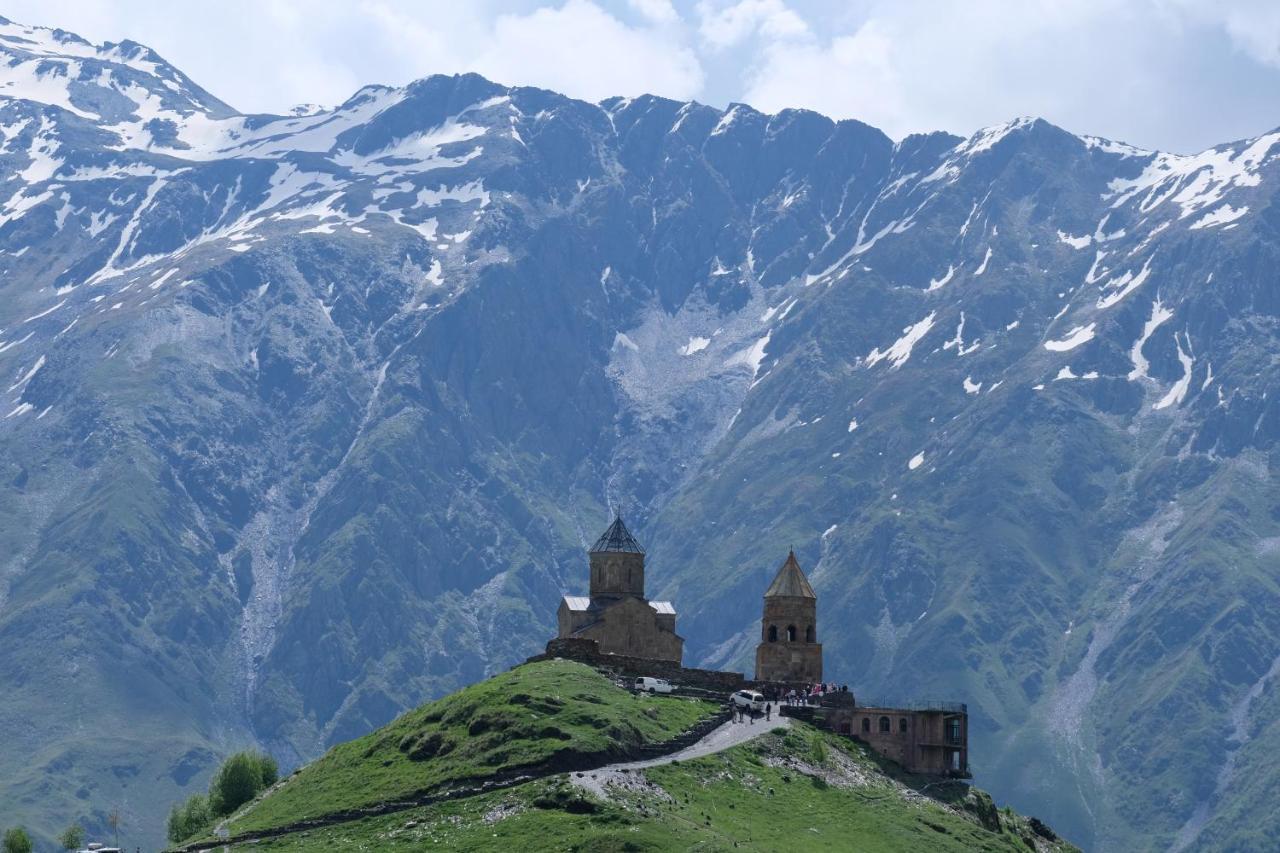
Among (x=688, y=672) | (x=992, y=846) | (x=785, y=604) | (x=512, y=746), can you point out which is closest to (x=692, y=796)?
(x=512, y=746)

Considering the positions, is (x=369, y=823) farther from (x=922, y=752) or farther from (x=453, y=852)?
(x=922, y=752)

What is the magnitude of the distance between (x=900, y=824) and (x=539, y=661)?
3648cm

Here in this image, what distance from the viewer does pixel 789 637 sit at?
185625 millimetres

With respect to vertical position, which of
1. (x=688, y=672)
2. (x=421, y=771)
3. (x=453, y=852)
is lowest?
(x=453, y=852)

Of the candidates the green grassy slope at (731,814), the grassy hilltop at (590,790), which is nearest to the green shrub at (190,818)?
the grassy hilltop at (590,790)

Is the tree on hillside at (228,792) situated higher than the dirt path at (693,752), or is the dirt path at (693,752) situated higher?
the tree on hillside at (228,792)

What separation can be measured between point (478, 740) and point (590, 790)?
1325 cm

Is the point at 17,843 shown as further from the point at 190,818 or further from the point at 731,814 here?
the point at 731,814

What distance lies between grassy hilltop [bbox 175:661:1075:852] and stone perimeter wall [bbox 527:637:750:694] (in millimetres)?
6338

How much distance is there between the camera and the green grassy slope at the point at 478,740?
140m

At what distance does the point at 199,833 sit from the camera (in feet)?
490

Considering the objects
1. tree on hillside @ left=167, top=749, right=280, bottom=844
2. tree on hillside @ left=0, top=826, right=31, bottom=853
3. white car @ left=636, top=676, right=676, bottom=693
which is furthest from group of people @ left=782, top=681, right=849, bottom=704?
tree on hillside @ left=0, top=826, right=31, bottom=853

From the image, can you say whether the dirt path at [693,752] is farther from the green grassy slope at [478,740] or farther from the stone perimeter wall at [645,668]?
the stone perimeter wall at [645,668]

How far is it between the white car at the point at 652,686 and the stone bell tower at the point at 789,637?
18.7 meters
